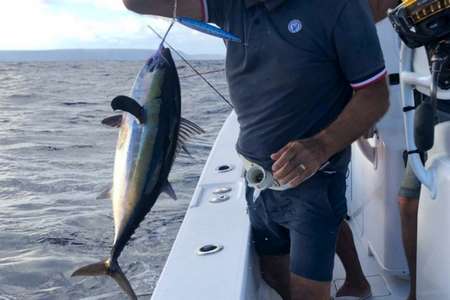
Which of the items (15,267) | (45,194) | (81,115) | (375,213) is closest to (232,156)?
(375,213)

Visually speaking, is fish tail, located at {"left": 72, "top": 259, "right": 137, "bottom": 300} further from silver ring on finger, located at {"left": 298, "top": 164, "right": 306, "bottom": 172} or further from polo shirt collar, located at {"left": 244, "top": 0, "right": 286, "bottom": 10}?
polo shirt collar, located at {"left": 244, "top": 0, "right": 286, "bottom": 10}

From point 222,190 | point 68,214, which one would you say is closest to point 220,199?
point 222,190

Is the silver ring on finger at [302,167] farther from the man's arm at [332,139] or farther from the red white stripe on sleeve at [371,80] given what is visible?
the red white stripe on sleeve at [371,80]

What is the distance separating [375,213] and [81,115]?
478 inches

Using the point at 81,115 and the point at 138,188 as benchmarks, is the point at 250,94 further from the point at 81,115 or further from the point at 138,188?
the point at 81,115

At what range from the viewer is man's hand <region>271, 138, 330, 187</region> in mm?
1876

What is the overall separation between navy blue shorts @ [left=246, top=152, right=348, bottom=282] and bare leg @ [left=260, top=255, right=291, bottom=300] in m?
0.25

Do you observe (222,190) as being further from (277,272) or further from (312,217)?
(312,217)

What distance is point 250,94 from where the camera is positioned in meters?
2.10

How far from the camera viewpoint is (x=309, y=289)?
7.03ft

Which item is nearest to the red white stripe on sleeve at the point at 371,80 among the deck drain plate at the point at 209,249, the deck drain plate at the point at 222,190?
the deck drain plate at the point at 209,249

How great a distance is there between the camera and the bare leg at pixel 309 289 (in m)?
2.14

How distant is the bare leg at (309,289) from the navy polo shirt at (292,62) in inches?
17.0

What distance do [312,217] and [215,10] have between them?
79 cm
